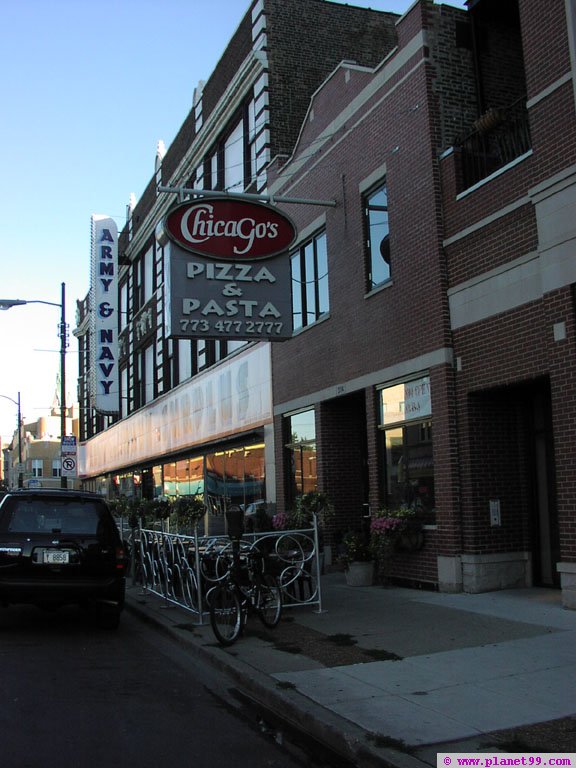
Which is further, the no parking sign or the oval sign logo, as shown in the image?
the no parking sign

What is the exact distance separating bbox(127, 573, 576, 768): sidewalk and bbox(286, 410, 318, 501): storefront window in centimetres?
534

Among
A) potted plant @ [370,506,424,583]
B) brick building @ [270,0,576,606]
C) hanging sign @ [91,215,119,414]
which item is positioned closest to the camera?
brick building @ [270,0,576,606]

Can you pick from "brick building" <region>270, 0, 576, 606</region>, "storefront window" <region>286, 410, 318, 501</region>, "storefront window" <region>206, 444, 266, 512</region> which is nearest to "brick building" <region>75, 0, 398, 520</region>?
"storefront window" <region>206, 444, 266, 512</region>

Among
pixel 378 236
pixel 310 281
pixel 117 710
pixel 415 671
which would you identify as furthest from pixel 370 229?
pixel 117 710

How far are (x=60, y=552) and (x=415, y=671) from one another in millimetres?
4595

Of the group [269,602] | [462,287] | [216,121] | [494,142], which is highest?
[216,121]

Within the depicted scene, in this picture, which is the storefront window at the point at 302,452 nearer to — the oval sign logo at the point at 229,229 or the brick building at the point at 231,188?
the brick building at the point at 231,188

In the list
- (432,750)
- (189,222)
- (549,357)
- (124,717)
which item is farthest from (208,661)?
(189,222)

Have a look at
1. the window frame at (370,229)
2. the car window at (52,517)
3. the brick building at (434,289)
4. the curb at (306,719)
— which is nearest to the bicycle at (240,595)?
the curb at (306,719)

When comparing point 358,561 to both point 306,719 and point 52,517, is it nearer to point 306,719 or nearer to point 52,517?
point 52,517

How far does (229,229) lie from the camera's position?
1298 centimetres

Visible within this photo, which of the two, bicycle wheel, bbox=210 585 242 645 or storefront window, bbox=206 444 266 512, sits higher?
storefront window, bbox=206 444 266 512

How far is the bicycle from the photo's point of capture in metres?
8.26

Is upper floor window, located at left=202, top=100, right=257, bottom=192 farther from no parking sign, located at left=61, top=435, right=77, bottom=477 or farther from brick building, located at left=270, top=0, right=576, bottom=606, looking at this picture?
no parking sign, located at left=61, top=435, right=77, bottom=477
